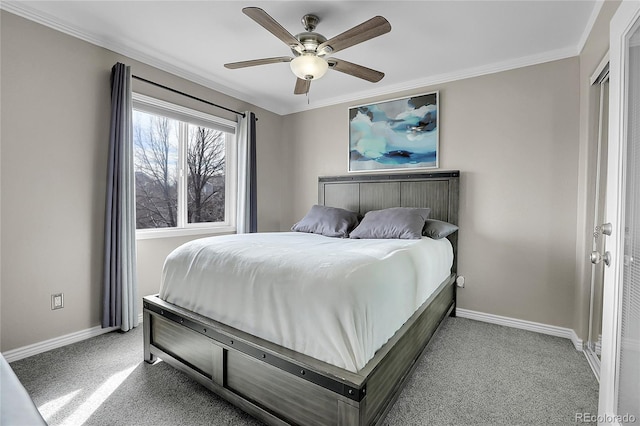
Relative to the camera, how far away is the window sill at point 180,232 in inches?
116

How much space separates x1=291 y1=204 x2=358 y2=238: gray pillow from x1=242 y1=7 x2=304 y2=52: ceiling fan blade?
1.63 meters

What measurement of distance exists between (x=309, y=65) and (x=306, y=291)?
1.50m

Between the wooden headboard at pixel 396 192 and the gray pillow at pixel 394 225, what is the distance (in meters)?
0.35

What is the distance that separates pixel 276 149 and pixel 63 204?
102 inches

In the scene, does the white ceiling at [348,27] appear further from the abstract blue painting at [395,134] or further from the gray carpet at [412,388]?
the gray carpet at [412,388]

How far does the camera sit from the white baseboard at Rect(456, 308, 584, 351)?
2.54 meters

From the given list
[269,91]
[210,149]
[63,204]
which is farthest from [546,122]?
[63,204]

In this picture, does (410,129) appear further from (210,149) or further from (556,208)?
(210,149)

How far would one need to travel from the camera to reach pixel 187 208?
3357mm

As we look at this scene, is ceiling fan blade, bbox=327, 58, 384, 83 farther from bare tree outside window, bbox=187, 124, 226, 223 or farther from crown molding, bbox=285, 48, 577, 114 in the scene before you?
bare tree outside window, bbox=187, 124, 226, 223

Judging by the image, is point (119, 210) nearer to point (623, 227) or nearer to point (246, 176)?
point (246, 176)

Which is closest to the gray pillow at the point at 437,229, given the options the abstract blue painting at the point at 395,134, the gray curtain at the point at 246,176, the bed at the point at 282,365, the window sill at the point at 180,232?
the bed at the point at 282,365

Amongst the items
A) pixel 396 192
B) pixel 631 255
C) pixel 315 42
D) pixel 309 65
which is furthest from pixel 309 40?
pixel 631 255

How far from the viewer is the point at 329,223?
3.15 metres
